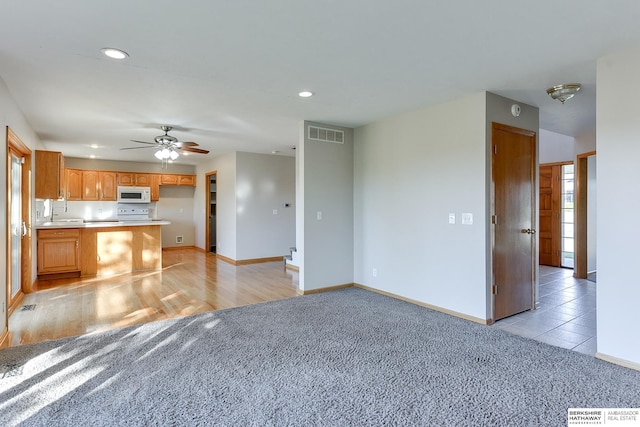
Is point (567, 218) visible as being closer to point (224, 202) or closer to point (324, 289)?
point (324, 289)

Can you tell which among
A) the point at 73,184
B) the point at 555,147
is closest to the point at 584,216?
the point at 555,147

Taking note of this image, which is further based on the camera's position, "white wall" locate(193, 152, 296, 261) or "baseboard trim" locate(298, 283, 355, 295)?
"white wall" locate(193, 152, 296, 261)

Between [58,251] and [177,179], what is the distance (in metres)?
4.02

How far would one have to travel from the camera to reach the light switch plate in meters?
3.77

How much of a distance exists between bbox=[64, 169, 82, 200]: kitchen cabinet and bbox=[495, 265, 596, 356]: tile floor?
921 centimetres

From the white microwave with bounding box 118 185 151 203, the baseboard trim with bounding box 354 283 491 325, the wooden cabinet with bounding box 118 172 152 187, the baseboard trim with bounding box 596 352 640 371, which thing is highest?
the wooden cabinet with bounding box 118 172 152 187

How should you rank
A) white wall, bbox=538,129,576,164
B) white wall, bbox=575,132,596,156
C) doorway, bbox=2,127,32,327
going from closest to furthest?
doorway, bbox=2,127,32,327
white wall, bbox=575,132,596,156
white wall, bbox=538,129,576,164

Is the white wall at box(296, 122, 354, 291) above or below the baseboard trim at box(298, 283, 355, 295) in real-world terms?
above

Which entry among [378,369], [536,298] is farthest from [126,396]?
[536,298]

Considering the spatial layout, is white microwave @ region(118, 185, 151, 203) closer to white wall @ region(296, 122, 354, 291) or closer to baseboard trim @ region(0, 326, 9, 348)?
white wall @ region(296, 122, 354, 291)

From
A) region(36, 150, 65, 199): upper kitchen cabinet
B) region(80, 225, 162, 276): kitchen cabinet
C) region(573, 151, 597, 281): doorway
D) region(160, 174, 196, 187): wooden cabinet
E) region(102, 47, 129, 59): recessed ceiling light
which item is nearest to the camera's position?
region(102, 47, 129, 59): recessed ceiling light

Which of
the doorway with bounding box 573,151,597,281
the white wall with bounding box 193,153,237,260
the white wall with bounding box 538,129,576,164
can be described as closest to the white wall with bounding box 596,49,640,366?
the doorway with bounding box 573,151,597,281

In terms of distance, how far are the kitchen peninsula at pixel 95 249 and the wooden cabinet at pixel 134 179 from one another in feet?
9.13

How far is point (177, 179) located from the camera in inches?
372
